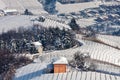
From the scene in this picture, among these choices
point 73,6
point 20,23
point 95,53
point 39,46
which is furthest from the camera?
point 73,6

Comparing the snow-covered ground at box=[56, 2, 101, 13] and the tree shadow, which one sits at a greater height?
the tree shadow

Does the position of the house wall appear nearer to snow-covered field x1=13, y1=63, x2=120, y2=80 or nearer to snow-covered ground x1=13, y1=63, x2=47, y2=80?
snow-covered field x1=13, y1=63, x2=120, y2=80

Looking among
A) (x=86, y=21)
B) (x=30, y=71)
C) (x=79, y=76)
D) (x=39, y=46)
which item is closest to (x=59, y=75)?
(x=79, y=76)

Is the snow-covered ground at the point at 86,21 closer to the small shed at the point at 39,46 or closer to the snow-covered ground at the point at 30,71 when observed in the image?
the small shed at the point at 39,46

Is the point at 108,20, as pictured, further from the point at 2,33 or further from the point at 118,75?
the point at 118,75

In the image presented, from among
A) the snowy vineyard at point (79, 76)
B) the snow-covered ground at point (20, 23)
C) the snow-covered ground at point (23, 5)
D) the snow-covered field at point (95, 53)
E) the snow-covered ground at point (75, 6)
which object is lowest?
the snow-covered ground at point (75, 6)

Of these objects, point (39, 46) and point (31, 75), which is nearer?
point (31, 75)

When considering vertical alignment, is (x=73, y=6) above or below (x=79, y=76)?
below

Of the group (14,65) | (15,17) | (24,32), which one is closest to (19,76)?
(14,65)

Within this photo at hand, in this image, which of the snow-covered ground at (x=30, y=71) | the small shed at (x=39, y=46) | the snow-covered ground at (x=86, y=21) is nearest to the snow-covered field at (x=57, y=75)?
the snow-covered ground at (x=30, y=71)

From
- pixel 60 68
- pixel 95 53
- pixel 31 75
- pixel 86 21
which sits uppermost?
pixel 60 68

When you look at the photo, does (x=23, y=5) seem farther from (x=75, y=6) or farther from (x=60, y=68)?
(x=60, y=68)

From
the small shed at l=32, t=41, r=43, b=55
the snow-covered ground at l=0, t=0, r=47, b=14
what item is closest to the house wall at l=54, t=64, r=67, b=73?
the small shed at l=32, t=41, r=43, b=55

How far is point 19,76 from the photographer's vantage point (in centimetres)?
3475
